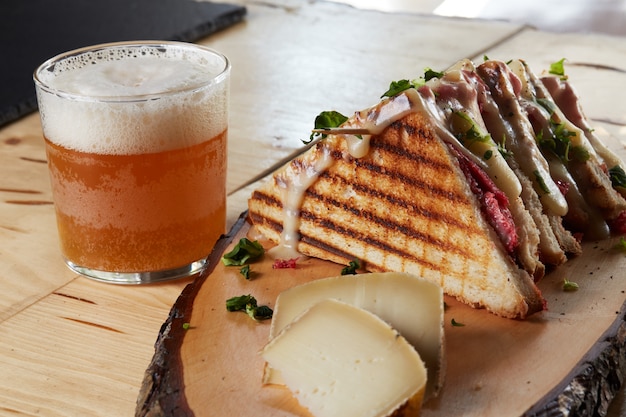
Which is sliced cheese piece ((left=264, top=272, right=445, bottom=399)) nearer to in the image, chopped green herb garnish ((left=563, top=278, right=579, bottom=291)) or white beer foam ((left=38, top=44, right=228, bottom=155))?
chopped green herb garnish ((left=563, top=278, right=579, bottom=291))

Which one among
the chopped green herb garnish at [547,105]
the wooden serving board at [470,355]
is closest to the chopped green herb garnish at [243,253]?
the wooden serving board at [470,355]

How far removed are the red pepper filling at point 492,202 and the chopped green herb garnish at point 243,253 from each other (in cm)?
54

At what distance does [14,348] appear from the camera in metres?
1.89

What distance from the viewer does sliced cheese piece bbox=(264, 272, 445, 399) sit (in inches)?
62.9

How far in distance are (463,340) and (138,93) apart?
0.91m

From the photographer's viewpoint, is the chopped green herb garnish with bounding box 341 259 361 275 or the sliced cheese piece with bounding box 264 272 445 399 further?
the chopped green herb garnish with bounding box 341 259 361 275

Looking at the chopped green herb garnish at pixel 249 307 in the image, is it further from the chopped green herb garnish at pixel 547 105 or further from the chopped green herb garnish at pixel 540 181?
the chopped green herb garnish at pixel 547 105

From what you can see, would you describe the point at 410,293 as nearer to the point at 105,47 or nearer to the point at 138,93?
the point at 138,93

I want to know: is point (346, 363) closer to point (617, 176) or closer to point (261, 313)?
point (261, 313)

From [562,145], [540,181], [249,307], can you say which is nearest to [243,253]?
[249,307]

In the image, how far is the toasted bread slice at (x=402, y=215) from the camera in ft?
6.17

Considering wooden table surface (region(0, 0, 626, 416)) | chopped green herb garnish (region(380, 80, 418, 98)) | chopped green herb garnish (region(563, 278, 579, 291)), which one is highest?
chopped green herb garnish (region(380, 80, 418, 98))

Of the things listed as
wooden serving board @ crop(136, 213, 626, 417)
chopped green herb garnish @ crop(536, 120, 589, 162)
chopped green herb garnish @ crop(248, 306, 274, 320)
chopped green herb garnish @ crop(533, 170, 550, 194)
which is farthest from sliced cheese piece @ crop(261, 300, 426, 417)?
chopped green herb garnish @ crop(536, 120, 589, 162)

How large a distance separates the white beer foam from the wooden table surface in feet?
1.24
